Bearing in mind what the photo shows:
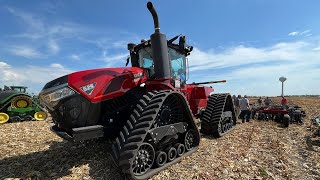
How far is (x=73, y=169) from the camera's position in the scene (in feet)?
18.1

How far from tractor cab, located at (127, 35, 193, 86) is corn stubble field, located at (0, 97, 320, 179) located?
7.33 ft

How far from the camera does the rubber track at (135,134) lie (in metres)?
4.62

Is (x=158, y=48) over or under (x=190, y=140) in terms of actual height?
over

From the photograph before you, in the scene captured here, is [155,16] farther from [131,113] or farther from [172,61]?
[131,113]

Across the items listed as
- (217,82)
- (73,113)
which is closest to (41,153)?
(73,113)

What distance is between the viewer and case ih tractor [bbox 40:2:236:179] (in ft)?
16.3

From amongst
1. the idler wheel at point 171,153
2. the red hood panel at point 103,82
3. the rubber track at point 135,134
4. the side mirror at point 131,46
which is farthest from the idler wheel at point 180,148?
the side mirror at point 131,46

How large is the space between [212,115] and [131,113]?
12.9 ft

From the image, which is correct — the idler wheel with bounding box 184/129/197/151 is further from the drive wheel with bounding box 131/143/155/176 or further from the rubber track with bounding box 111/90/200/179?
the drive wheel with bounding box 131/143/155/176

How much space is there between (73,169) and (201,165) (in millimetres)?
2673

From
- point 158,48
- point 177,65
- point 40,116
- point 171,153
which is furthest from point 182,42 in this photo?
point 40,116

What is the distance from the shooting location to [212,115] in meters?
9.16

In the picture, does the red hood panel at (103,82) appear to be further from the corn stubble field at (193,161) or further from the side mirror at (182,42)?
the side mirror at (182,42)

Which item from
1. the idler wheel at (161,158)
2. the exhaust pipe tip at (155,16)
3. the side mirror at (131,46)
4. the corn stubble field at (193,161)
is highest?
the exhaust pipe tip at (155,16)
